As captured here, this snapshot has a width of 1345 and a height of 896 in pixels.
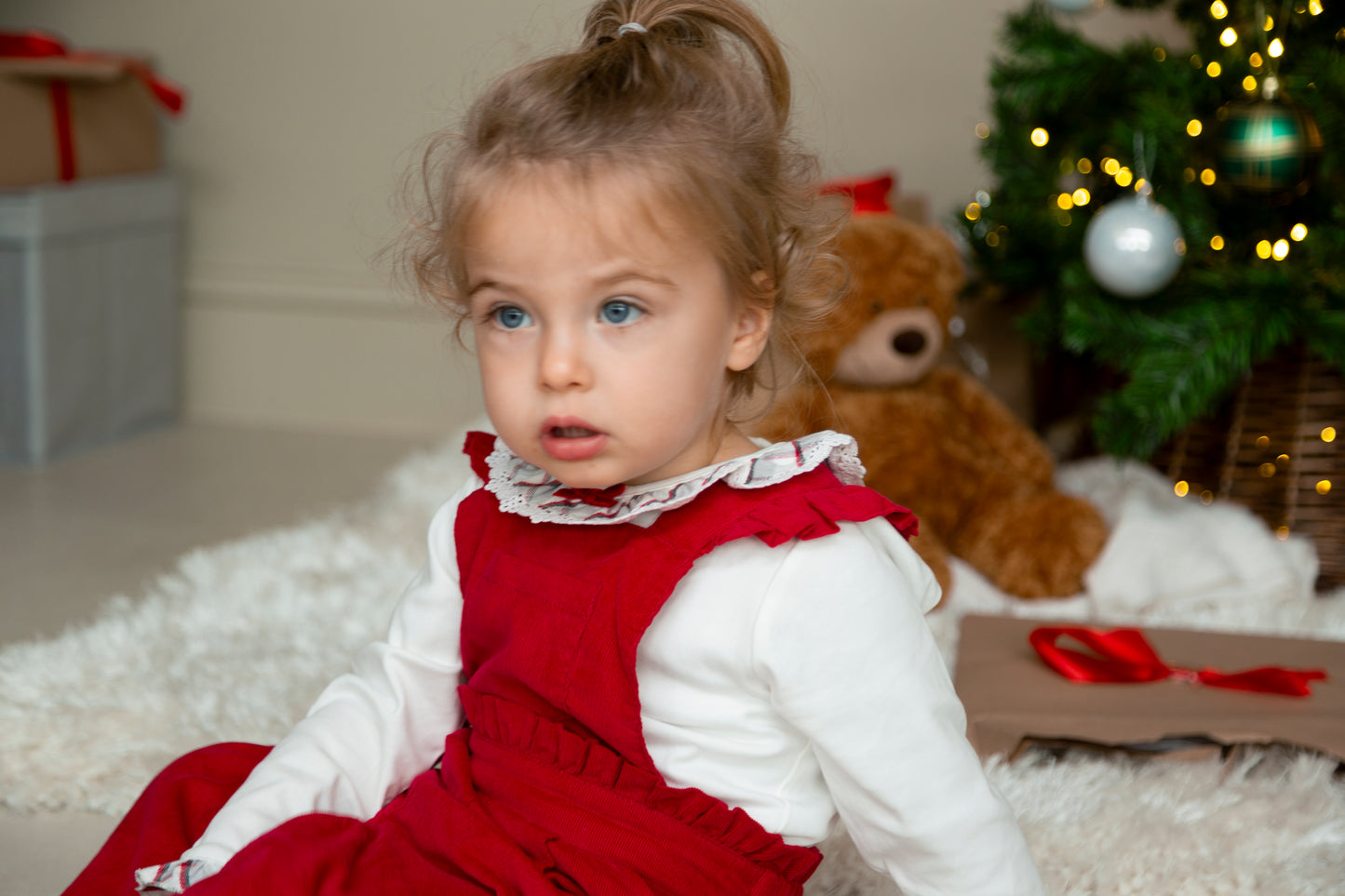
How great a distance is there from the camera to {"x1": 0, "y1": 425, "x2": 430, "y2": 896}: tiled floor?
1.32 m

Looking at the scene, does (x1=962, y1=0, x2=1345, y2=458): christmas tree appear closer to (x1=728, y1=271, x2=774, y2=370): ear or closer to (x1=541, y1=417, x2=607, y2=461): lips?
(x1=728, y1=271, x2=774, y2=370): ear

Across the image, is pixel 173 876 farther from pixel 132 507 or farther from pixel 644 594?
pixel 132 507

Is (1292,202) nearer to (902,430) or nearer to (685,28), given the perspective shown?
(902,430)

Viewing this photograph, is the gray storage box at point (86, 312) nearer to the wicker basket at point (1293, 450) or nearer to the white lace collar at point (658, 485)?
the white lace collar at point (658, 485)

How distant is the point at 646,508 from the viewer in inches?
26.4

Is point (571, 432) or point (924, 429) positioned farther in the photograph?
point (924, 429)

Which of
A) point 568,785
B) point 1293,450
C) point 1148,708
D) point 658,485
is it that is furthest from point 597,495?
point 1293,450

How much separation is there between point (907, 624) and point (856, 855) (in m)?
0.26

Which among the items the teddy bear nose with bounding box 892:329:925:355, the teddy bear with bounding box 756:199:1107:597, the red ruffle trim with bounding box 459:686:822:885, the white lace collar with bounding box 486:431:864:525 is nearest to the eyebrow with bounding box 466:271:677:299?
the white lace collar with bounding box 486:431:864:525

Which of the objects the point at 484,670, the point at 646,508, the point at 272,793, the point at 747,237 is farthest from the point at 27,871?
the point at 747,237

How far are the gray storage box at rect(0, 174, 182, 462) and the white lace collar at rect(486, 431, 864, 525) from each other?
1.44 metres

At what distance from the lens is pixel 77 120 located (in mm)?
1943

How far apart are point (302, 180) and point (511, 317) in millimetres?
1739

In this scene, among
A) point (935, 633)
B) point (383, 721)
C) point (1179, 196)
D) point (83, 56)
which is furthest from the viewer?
point (83, 56)
